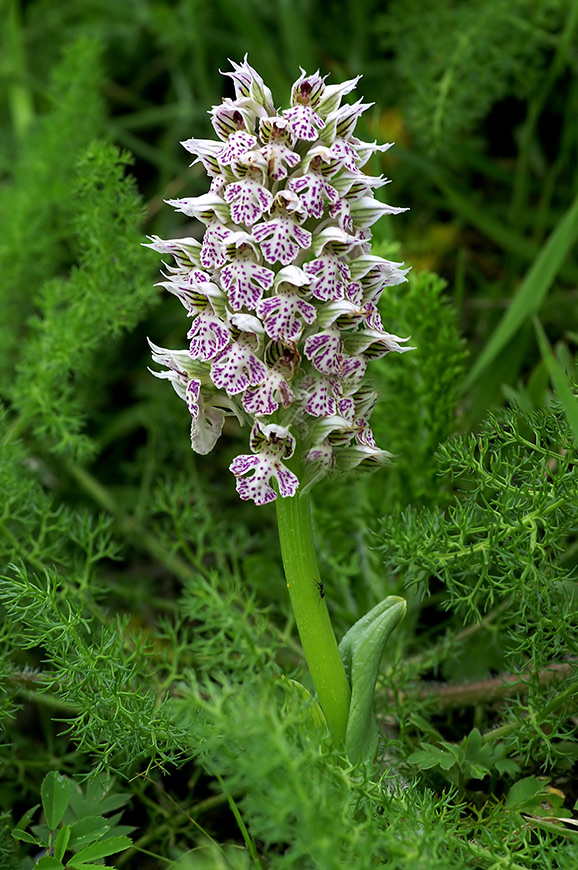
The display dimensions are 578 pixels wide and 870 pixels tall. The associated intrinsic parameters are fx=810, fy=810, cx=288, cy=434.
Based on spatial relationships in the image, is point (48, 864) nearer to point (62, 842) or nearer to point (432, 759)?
point (62, 842)

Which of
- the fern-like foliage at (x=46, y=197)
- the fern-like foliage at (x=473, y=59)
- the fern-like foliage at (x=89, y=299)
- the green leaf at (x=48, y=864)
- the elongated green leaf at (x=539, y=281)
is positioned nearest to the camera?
the green leaf at (x=48, y=864)

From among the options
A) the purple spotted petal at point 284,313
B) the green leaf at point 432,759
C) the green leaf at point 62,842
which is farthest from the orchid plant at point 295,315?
the green leaf at point 62,842

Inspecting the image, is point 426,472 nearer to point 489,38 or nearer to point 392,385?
point 392,385

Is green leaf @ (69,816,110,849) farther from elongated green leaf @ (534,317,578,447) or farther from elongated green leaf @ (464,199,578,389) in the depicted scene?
elongated green leaf @ (464,199,578,389)

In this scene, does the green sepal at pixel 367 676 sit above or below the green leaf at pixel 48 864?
above

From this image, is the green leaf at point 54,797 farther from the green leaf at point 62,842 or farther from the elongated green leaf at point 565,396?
the elongated green leaf at point 565,396

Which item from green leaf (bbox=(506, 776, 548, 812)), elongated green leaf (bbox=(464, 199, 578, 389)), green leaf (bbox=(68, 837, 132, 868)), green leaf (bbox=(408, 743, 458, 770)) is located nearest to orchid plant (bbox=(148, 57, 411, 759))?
green leaf (bbox=(408, 743, 458, 770))
